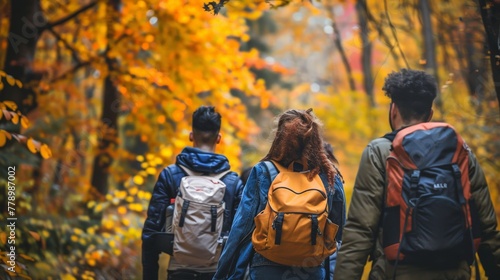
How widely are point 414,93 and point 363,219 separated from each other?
87 centimetres

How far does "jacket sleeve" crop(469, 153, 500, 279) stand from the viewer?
3189 mm

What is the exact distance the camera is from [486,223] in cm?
319

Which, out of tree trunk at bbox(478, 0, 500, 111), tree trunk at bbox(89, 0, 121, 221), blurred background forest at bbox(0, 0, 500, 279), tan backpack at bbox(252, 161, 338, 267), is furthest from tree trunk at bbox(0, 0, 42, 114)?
tree trunk at bbox(478, 0, 500, 111)

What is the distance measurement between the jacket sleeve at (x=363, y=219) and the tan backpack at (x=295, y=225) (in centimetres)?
18

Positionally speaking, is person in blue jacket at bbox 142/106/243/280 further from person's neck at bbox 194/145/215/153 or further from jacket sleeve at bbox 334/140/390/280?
jacket sleeve at bbox 334/140/390/280

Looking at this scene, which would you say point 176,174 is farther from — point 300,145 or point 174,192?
point 300,145

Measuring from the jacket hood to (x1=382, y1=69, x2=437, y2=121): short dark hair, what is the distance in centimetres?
166

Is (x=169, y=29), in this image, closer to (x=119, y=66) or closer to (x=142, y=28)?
(x=142, y=28)

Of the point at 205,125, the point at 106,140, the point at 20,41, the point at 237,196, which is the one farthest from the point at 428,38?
the point at 20,41

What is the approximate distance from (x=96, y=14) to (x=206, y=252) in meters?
7.02

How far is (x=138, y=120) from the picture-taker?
31.3 feet

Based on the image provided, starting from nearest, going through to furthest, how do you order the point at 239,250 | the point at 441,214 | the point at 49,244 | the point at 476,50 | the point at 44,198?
the point at 441,214 → the point at 239,250 → the point at 49,244 → the point at 44,198 → the point at 476,50

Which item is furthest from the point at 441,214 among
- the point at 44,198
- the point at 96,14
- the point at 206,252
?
the point at 44,198

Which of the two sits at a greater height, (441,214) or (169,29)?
(169,29)
